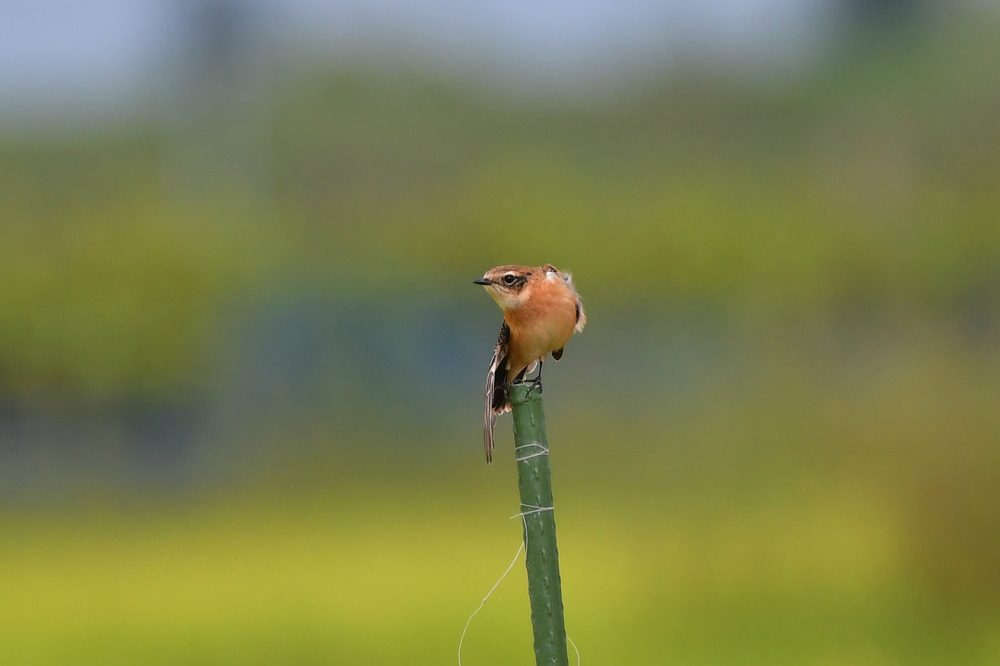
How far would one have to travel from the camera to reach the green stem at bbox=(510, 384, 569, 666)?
1.97m

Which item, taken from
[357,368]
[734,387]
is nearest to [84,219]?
[357,368]

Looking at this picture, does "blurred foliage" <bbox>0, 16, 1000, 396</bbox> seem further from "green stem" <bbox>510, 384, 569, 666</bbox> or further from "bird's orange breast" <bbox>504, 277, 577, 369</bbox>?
"green stem" <bbox>510, 384, 569, 666</bbox>

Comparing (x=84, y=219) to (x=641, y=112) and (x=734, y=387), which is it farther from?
(x=641, y=112)

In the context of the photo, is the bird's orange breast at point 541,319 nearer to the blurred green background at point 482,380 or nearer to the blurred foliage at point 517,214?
the blurred green background at point 482,380

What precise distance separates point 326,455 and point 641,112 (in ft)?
35.4

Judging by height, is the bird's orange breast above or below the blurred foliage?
below

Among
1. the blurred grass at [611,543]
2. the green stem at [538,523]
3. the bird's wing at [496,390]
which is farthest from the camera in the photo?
the blurred grass at [611,543]

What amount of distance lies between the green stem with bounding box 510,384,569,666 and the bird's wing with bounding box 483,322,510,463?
121 mm

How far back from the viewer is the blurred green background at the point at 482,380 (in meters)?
5.89

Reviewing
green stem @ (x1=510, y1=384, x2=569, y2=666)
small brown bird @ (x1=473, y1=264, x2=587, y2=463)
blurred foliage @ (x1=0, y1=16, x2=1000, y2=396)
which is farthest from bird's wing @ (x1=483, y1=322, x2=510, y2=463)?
blurred foliage @ (x1=0, y1=16, x2=1000, y2=396)

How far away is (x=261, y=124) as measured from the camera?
17062 millimetres

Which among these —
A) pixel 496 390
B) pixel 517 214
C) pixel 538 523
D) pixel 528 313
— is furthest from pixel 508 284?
pixel 517 214

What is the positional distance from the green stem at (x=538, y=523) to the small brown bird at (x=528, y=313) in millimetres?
515

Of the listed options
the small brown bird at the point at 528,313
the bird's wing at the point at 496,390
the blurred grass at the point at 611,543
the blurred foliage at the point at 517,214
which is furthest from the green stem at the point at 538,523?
the blurred foliage at the point at 517,214
